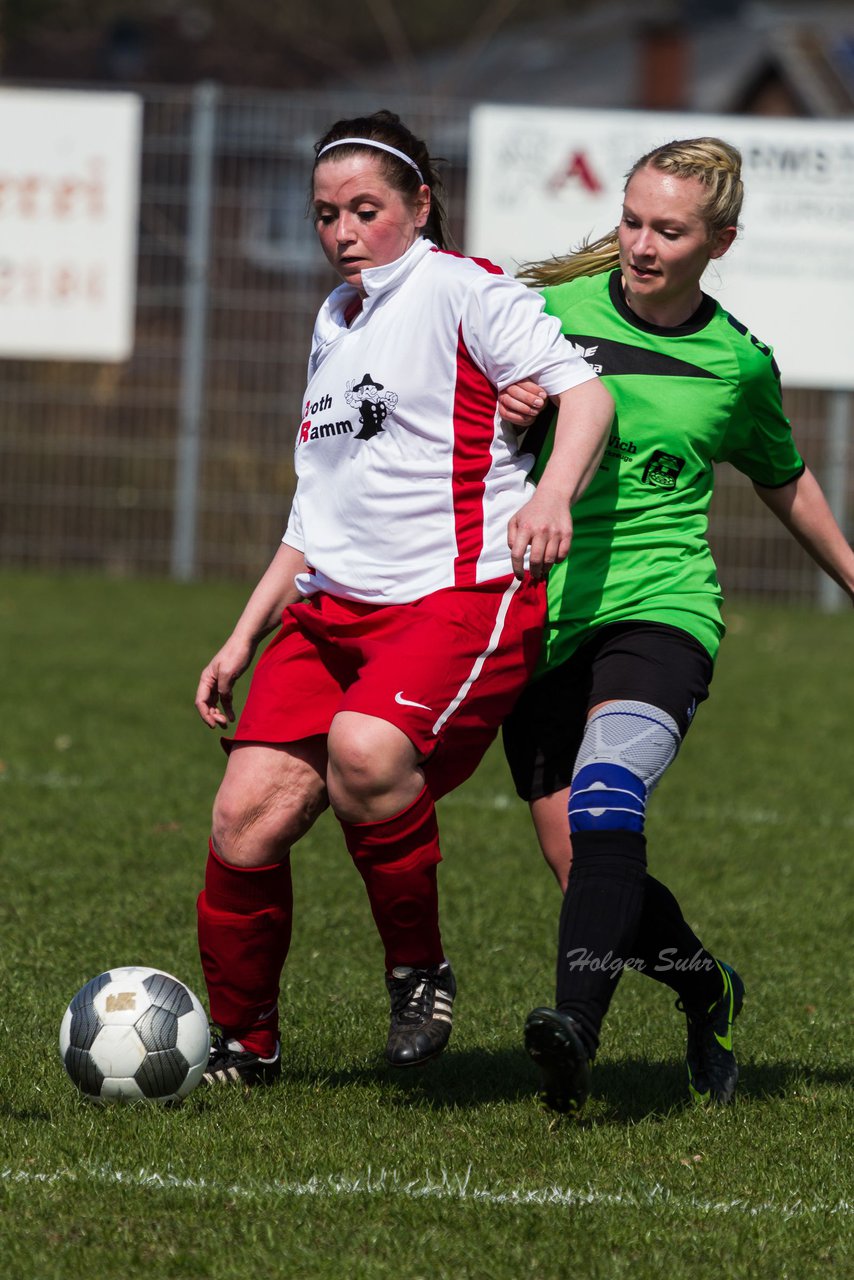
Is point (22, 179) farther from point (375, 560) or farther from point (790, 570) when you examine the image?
point (375, 560)

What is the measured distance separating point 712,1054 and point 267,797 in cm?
110

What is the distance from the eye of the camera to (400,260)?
153 inches

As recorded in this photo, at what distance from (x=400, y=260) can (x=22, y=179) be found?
437 inches

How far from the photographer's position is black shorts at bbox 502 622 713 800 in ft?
12.3

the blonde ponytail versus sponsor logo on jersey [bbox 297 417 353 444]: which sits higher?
the blonde ponytail

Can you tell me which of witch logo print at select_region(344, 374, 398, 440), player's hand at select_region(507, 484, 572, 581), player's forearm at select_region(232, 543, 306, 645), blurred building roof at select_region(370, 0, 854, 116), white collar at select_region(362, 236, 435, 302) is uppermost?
blurred building roof at select_region(370, 0, 854, 116)

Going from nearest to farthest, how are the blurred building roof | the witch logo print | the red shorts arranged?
the red shorts → the witch logo print → the blurred building roof

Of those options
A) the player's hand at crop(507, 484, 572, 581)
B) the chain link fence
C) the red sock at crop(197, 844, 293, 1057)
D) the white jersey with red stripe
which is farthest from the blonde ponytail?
the chain link fence

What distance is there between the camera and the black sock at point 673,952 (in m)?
3.90

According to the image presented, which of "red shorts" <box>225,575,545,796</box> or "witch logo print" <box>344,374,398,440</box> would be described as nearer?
"red shorts" <box>225,575,545,796</box>

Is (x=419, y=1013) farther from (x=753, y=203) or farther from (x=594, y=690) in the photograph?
(x=753, y=203)

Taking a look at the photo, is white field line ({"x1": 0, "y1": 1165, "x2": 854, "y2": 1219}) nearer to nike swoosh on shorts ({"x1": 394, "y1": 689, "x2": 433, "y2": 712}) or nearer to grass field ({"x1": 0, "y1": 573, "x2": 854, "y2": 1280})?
grass field ({"x1": 0, "y1": 573, "x2": 854, "y2": 1280})

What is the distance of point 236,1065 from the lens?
13.2 feet

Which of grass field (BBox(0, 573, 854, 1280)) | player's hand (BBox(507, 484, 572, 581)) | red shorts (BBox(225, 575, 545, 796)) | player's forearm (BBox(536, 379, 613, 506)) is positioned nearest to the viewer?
grass field (BBox(0, 573, 854, 1280))
